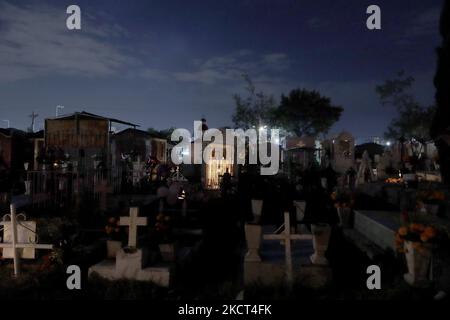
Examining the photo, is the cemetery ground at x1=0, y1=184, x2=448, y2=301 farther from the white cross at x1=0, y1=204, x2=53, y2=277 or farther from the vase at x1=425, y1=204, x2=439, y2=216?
the vase at x1=425, y1=204, x2=439, y2=216

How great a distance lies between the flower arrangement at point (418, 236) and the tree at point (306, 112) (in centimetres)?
4196

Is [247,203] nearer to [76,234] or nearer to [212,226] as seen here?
[212,226]

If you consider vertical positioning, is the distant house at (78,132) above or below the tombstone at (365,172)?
above

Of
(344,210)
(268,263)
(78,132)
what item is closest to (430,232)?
(268,263)

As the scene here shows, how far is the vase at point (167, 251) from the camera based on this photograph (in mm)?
6031

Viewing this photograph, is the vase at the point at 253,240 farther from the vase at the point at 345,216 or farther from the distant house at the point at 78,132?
the distant house at the point at 78,132

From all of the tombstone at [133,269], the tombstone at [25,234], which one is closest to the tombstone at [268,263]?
the tombstone at [133,269]

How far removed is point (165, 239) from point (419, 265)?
144 inches

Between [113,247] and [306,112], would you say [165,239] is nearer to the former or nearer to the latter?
[113,247]

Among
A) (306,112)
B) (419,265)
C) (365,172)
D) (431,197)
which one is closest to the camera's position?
(419,265)

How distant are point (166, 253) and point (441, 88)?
1137 cm

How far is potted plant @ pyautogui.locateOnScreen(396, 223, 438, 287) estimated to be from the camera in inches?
194

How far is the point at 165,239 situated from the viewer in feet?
20.2
